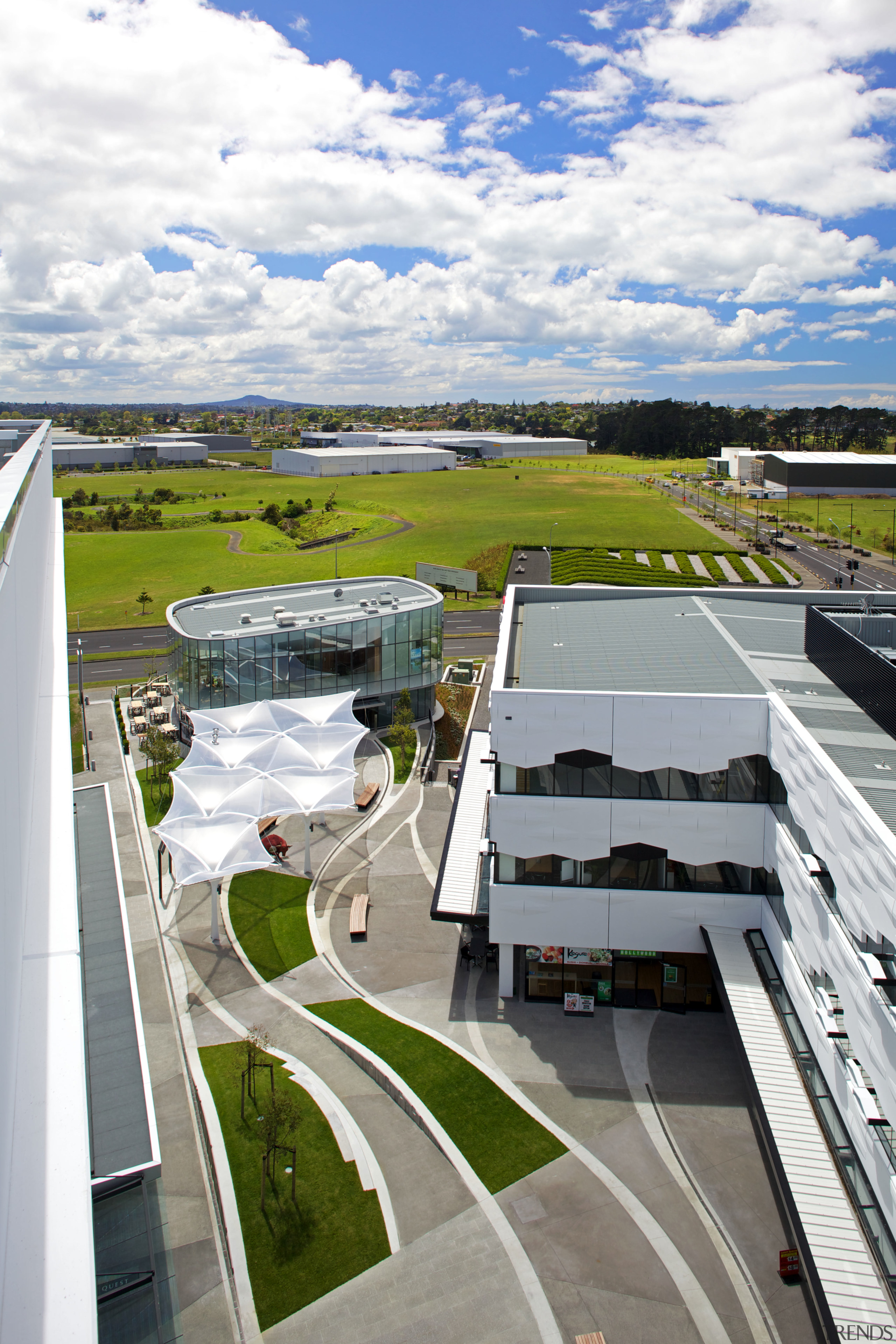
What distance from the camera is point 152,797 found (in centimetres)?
4506

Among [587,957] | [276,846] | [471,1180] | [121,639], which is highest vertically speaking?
[121,639]

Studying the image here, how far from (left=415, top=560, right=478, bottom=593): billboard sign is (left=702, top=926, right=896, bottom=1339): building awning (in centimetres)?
7063

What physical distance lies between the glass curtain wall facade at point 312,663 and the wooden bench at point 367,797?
842 centimetres

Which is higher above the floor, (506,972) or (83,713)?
(83,713)

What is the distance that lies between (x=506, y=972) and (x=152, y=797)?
79.4ft

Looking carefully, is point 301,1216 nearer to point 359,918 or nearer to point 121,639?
point 359,918

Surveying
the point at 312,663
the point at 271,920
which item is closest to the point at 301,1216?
the point at 271,920

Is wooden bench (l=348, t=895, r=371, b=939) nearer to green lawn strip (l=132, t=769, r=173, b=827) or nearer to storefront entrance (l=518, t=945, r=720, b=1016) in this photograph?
storefront entrance (l=518, t=945, r=720, b=1016)

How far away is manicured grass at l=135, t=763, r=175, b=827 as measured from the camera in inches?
1682

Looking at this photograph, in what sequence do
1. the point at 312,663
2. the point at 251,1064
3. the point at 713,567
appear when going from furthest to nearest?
the point at 713,567
the point at 312,663
the point at 251,1064

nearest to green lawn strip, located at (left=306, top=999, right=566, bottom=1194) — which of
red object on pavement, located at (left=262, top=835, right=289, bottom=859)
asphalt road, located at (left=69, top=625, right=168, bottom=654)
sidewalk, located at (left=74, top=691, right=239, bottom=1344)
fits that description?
sidewalk, located at (left=74, top=691, right=239, bottom=1344)

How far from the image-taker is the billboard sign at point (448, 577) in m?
93.8

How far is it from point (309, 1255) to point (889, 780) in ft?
59.7

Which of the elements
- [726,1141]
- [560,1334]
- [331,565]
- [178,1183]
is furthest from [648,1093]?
[331,565]
